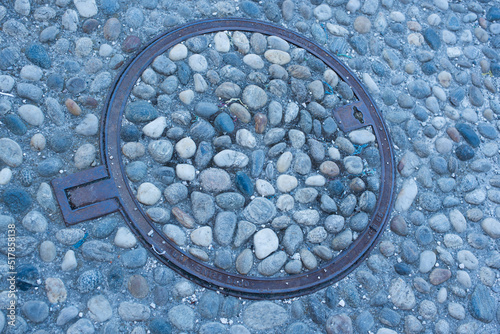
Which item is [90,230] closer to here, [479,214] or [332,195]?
[332,195]

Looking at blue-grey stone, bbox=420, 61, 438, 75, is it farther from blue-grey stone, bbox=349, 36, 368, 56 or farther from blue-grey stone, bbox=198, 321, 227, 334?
blue-grey stone, bbox=198, 321, 227, 334

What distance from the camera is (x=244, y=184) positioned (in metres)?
2.20

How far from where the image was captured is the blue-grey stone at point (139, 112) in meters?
2.23

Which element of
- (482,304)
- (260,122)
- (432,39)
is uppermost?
(432,39)

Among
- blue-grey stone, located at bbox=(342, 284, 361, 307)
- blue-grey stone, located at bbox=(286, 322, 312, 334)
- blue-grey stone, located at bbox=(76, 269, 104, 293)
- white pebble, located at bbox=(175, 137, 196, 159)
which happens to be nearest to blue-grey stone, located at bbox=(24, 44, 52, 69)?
white pebble, located at bbox=(175, 137, 196, 159)

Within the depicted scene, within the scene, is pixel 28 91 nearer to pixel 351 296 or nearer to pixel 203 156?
pixel 203 156

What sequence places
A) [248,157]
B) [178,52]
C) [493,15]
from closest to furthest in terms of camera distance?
1. [248,157]
2. [178,52]
3. [493,15]

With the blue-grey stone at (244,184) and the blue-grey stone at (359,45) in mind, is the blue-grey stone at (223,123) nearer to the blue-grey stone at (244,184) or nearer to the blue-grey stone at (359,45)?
the blue-grey stone at (244,184)

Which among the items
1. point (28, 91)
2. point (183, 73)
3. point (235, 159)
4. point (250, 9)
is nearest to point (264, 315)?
point (235, 159)

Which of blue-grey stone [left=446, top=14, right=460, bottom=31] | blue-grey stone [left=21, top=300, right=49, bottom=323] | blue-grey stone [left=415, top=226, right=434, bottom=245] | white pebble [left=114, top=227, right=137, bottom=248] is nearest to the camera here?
blue-grey stone [left=21, top=300, right=49, bottom=323]

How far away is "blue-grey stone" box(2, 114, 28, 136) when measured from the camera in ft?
6.78

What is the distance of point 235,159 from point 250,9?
106 centimetres

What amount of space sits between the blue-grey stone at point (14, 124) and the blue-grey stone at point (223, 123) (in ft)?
3.17

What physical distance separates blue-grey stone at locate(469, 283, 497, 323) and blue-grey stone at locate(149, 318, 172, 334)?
5.07 ft
